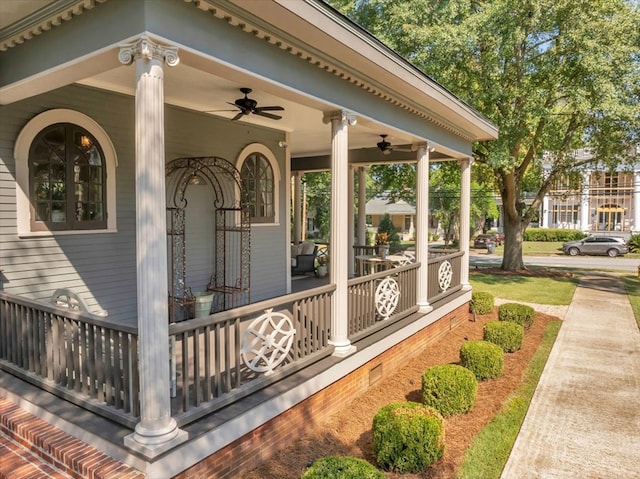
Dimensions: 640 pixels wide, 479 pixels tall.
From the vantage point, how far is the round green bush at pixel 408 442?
3646 millimetres

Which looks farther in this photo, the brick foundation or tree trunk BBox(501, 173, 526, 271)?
tree trunk BBox(501, 173, 526, 271)

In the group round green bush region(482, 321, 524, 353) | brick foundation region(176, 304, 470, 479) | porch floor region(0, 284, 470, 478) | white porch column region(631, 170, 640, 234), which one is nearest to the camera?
porch floor region(0, 284, 470, 478)

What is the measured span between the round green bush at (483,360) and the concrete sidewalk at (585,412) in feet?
1.83

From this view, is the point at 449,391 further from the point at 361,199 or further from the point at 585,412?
the point at 361,199

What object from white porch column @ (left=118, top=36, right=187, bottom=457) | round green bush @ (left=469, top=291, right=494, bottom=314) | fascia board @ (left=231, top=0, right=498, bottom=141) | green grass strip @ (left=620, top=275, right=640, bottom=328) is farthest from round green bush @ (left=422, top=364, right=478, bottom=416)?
green grass strip @ (left=620, top=275, right=640, bottom=328)

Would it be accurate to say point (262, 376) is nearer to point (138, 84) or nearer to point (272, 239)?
point (138, 84)

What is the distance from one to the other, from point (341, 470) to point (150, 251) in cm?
184

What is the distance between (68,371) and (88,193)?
2373 mm

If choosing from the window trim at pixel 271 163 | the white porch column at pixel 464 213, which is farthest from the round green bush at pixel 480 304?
the window trim at pixel 271 163

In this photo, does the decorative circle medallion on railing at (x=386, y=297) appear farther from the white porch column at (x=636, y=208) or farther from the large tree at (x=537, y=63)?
the white porch column at (x=636, y=208)

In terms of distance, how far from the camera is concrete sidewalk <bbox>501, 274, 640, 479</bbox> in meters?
3.92

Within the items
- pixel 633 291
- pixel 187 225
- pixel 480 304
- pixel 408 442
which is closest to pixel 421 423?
pixel 408 442

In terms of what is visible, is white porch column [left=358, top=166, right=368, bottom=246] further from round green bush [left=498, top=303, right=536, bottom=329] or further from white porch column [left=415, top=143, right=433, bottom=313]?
round green bush [left=498, top=303, right=536, bottom=329]

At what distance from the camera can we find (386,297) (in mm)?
6277
